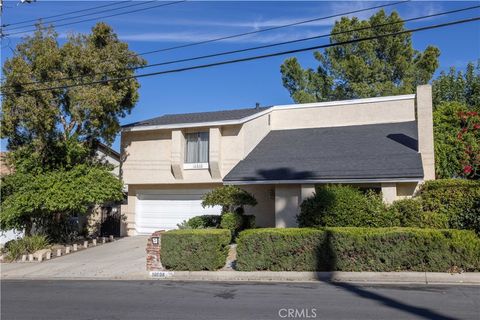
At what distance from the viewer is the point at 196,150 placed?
73.6ft

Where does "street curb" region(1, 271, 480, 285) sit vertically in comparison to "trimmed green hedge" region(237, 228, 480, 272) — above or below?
below

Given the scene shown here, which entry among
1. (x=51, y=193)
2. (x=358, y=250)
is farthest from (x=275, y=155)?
(x=51, y=193)

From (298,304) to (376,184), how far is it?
978 centimetres

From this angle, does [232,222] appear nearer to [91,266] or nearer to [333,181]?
[333,181]

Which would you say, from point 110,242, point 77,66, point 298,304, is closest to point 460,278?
point 298,304

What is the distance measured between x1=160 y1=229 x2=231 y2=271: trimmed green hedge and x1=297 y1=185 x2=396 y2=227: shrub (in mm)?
3453

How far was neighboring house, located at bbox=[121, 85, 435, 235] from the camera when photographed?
59.6ft

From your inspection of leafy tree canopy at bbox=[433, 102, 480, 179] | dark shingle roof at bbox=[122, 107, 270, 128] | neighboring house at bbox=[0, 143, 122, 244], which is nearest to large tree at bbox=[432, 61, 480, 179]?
leafy tree canopy at bbox=[433, 102, 480, 179]

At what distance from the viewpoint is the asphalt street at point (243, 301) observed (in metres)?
8.41

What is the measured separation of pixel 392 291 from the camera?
10.4m

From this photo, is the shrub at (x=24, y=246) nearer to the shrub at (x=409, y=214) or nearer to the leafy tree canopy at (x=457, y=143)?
the shrub at (x=409, y=214)

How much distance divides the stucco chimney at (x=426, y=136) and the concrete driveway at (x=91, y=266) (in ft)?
35.9

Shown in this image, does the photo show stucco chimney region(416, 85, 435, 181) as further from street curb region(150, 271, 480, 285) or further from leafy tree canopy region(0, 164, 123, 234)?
leafy tree canopy region(0, 164, 123, 234)

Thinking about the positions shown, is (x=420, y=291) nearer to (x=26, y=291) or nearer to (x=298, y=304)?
(x=298, y=304)
